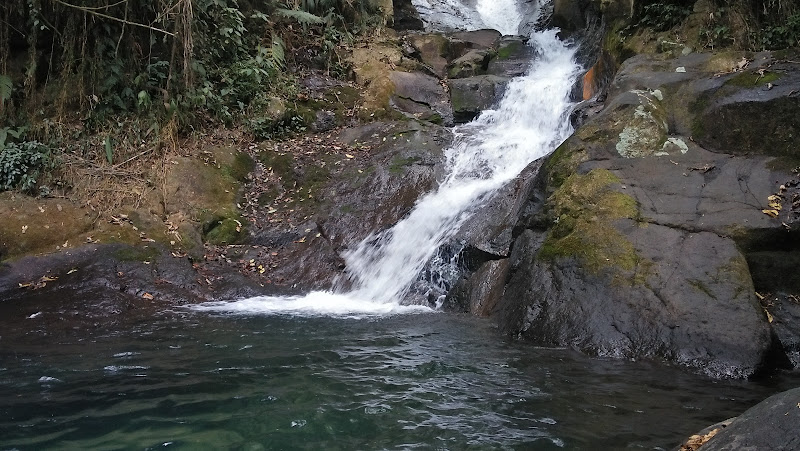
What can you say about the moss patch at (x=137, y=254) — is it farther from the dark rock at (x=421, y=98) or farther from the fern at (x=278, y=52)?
the dark rock at (x=421, y=98)

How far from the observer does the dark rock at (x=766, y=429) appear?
2.43 metres

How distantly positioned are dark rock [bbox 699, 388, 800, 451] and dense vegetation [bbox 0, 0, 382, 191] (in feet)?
33.2

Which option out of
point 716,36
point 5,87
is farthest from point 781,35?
point 5,87

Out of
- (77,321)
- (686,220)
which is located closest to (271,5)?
(77,321)

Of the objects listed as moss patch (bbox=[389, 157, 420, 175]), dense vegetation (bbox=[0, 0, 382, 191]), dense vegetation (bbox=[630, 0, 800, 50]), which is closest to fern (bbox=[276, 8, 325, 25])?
dense vegetation (bbox=[0, 0, 382, 191])

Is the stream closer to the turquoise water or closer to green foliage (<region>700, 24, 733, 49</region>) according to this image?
the turquoise water

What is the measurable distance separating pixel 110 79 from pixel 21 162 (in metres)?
2.38

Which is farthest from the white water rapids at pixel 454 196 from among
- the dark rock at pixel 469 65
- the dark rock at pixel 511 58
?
the dark rock at pixel 469 65

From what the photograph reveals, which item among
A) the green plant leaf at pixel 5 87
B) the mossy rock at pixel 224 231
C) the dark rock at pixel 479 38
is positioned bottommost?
the mossy rock at pixel 224 231

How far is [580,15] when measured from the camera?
17.4 m

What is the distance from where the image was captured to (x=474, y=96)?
1373 centimetres

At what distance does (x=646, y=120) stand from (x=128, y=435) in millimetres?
7011

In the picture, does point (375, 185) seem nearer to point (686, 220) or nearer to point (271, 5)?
point (686, 220)

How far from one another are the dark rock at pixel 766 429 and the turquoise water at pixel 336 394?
70 cm
